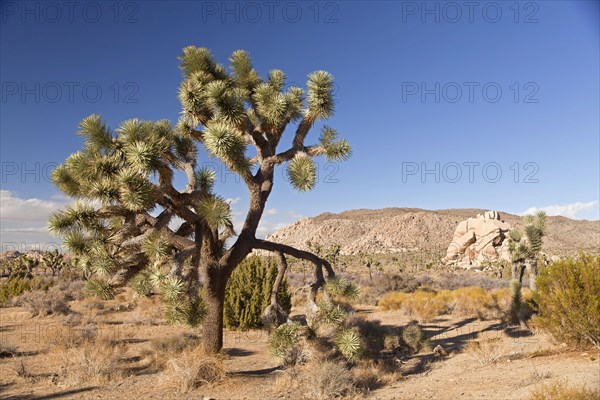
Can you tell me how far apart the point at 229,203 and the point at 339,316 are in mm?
3001

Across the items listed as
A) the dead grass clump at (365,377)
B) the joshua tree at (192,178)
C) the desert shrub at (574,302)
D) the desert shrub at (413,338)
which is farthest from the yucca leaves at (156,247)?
the desert shrub at (574,302)

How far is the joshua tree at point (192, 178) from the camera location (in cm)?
715

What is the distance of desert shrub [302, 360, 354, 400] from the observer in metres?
6.73

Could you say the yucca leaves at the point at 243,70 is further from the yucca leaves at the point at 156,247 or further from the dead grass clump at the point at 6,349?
the dead grass clump at the point at 6,349

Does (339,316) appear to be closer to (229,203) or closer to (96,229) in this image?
(229,203)

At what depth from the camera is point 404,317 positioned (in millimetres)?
16188

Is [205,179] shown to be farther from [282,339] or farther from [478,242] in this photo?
[478,242]

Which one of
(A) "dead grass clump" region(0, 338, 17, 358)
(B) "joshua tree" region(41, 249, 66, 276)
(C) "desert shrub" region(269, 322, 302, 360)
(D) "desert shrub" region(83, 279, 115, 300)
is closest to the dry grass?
(C) "desert shrub" region(269, 322, 302, 360)

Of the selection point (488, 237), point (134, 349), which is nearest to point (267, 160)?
point (134, 349)

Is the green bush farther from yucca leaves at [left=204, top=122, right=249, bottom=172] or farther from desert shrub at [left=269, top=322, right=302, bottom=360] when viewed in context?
yucca leaves at [left=204, top=122, right=249, bottom=172]

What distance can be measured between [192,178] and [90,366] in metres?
3.99

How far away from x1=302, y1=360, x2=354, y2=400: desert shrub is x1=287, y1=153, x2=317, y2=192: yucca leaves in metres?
3.22

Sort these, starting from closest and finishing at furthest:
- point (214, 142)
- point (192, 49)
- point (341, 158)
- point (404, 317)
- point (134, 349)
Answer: point (214, 142), point (341, 158), point (192, 49), point (134, 349), point (404, 317)

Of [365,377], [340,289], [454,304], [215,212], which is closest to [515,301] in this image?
[454,304]
